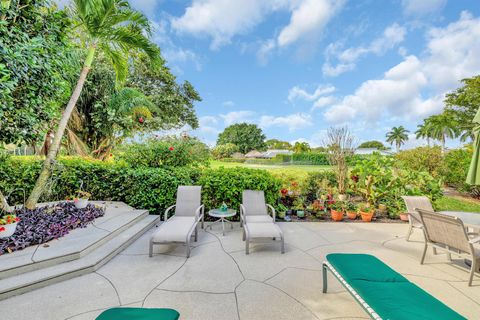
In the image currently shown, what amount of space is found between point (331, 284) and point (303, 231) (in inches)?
86.6

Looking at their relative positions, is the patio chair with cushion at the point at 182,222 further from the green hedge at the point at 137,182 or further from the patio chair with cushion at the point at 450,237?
the patio chair with cushion at the point at 450,237

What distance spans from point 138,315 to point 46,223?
3.57 meters

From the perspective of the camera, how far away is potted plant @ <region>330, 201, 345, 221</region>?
597 cm

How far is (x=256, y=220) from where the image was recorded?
14.9ft

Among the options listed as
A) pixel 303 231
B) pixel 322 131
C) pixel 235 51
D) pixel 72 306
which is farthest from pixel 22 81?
pixel 235 51

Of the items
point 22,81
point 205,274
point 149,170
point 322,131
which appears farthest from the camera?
point 322,131

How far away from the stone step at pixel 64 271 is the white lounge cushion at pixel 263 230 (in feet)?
8.18

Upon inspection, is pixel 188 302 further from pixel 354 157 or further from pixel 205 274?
pixel 354 157

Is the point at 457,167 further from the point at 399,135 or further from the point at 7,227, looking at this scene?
the point at 399,135

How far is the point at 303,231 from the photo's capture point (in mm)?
5090

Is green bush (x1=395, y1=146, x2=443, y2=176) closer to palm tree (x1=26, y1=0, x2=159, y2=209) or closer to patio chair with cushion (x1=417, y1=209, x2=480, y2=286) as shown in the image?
patio chair with cushion (x1=417, y1=209, x2=480, y2=286)

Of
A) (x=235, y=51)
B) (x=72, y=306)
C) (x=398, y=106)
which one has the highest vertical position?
(x=235, y=51)

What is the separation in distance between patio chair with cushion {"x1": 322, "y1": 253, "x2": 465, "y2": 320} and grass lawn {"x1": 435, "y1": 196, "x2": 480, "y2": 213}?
653cm

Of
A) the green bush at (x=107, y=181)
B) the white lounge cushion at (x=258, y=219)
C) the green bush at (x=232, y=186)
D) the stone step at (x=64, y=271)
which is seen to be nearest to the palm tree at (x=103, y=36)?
the green bush at (x=107, y=181)
